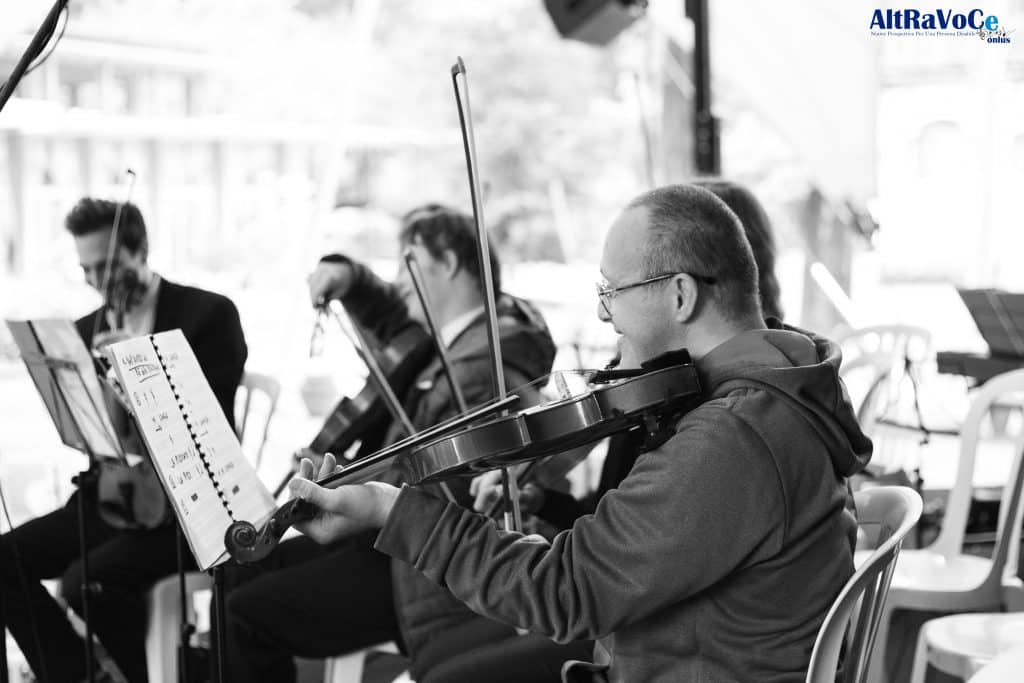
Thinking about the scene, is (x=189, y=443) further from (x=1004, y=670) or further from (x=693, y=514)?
(x=1004, y=670)

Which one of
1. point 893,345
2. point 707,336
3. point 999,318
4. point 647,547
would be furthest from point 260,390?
point 999,318

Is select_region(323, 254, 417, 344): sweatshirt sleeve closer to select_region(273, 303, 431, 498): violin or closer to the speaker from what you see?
select_region(273, 303, 431, 498): violin

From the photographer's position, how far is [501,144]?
28.0ft

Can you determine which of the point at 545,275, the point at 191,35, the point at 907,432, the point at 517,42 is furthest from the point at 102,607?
the point at 517,42

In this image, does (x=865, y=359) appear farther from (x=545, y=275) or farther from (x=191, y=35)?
(x=545, y=275)

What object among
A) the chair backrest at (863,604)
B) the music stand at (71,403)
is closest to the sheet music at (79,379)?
the music stand at (71,403)

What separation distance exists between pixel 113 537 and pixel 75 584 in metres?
0.14

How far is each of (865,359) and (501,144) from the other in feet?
20.6

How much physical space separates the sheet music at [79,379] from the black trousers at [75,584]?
16.1 inches

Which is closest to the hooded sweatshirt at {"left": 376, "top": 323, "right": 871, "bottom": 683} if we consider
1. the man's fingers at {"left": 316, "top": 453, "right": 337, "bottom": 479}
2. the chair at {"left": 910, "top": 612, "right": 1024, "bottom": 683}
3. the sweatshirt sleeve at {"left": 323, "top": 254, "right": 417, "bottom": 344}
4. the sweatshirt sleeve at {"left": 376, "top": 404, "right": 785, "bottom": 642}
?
the sweatshirt sleeve at {"left": 376, "top": 404, "right": 785, "bottom": 642}

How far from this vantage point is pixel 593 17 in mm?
3656

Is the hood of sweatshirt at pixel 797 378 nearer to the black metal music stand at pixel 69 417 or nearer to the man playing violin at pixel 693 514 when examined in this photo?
the man playing violin at pixel 693 514

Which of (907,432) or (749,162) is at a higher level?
(749,162)

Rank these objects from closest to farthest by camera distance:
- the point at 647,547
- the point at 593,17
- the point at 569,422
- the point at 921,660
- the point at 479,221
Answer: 1. the point at 647,547
2. the point at 569,422
3. the point at 479,221
4. the point at 921,660
5. the point at 593,17
